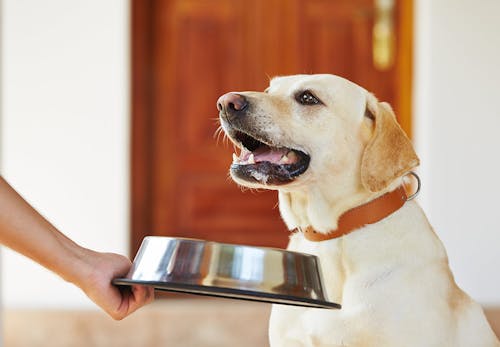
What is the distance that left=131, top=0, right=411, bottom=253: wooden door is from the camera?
13.4ft

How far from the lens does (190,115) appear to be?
164 inches

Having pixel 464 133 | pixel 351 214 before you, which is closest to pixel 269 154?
pixel 351 214

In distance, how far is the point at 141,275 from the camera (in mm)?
1223

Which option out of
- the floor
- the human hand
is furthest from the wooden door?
the human hand

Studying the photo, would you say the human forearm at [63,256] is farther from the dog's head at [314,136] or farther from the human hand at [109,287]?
the dog's head at [314,136]

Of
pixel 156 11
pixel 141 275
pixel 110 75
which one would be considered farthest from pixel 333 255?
pixel 156 11

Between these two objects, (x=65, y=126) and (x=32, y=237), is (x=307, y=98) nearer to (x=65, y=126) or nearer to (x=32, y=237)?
(x=32, y=237)

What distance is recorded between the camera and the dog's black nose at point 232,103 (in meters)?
1.50

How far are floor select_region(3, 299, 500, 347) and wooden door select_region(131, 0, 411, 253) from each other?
2.00 ft

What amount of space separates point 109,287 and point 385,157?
0.53m

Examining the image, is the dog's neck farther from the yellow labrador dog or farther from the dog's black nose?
the dog's black nose

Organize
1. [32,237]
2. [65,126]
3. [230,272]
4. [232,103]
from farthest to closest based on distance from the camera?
[65,126]
[232,103]
[32,237]
[230,272]

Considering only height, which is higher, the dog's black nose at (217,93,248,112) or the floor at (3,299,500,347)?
the dog's black nose at (217,93,248,112)

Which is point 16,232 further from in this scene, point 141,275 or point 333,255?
point 333,255
